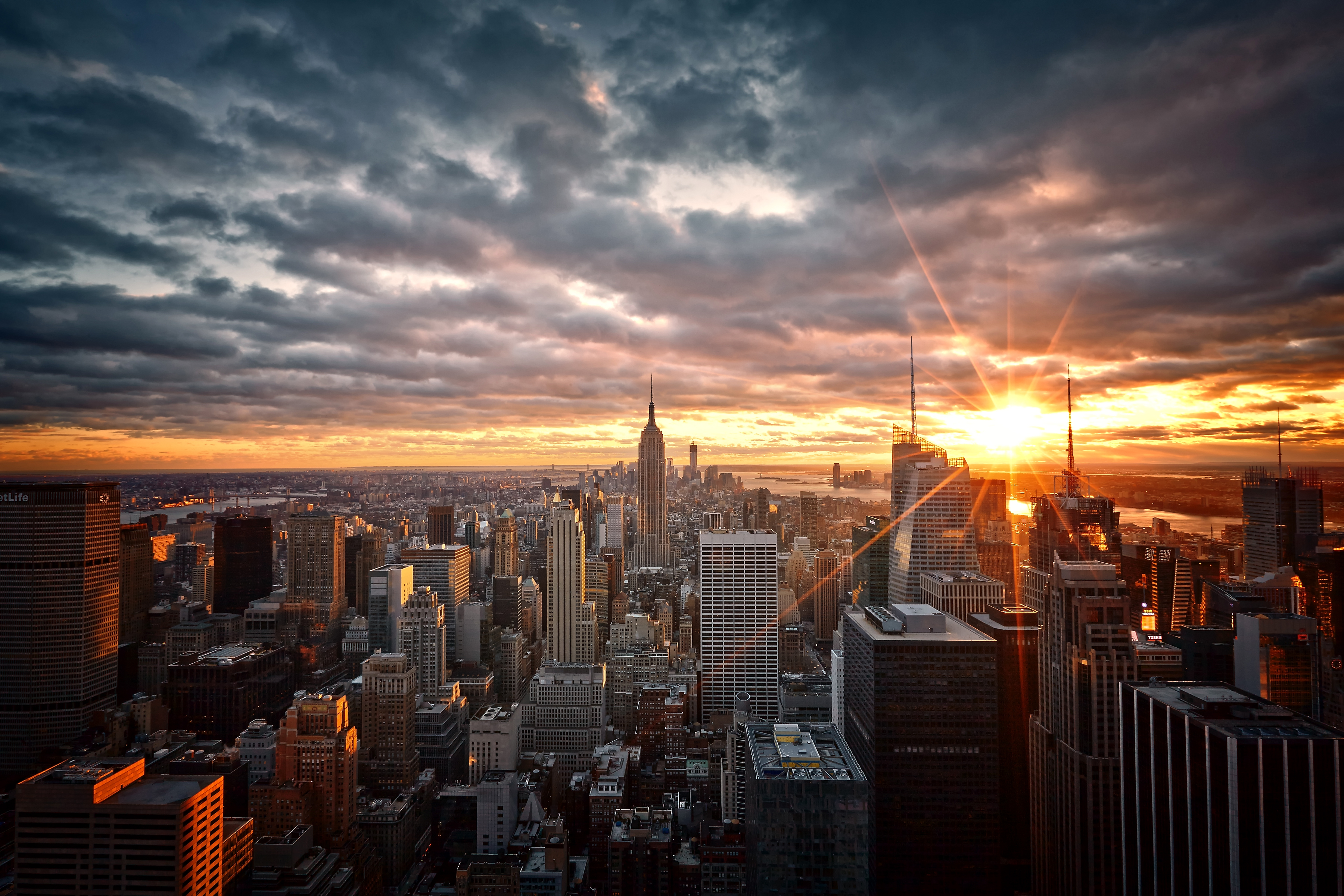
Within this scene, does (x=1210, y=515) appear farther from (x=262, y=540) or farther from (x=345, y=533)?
(x=262, y=540)

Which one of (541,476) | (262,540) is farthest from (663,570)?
(262,540)

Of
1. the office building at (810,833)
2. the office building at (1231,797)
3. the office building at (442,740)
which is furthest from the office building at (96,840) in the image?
the office building at (1231,797)

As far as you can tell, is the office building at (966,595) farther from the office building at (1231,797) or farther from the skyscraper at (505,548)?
the skyscraper at (505,548)

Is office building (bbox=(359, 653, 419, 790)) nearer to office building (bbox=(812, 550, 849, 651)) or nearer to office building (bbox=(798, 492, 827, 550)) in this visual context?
office building (bbox=(812, 550, 849, 651))

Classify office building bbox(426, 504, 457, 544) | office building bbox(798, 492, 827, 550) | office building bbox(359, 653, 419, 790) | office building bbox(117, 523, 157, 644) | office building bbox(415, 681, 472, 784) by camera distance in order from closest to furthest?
office building bbox(359, 653, 419, 790) < office building bbox(415, 681, 472, 784) < office building bbox(117, 523, 157, 644) < office building bbox(426, 504, 457, 544) < office building bbox(798, 492, 827, 550)

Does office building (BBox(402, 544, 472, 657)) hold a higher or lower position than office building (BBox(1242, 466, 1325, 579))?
lower

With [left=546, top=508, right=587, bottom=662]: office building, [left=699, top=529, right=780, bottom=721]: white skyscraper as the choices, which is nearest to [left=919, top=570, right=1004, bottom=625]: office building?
[left=699, top=529, right=780, bottom=721]: white skyscraper
